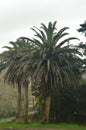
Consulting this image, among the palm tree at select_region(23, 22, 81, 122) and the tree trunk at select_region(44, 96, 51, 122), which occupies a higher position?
the palm tree at select_region(23, 22, 81, 122)

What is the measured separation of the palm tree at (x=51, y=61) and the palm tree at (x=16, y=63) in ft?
7.46

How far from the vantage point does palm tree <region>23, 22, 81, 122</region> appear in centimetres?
5381

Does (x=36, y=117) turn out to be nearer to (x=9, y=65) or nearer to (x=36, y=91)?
(x=36, y=91)

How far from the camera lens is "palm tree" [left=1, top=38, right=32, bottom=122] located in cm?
5750

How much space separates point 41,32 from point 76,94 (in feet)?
33.9

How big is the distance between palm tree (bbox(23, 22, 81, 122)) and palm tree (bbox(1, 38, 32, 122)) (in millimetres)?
2274

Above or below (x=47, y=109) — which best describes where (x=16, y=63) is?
above

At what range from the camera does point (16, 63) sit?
2377 inches

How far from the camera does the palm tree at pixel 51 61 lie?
53812 millimetres

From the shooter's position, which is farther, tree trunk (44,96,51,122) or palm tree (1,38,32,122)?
palm tree (1,38,32,122)

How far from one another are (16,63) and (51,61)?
7809 millimetres

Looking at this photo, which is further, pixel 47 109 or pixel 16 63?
pixel 16 63

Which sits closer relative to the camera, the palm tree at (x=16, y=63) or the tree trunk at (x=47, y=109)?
the tree trunk at (x=47, y=109)

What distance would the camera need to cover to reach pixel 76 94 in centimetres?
5794
